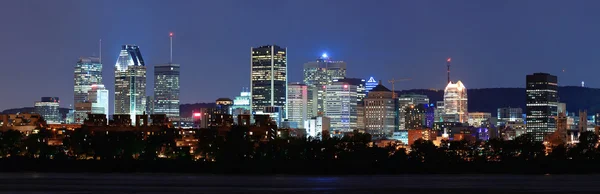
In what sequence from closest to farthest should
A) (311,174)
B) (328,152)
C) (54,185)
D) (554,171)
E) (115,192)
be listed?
(115,192) → (54,185) → (311,174) → (554,171) → (328,152)

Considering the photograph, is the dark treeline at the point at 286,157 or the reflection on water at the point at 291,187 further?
the dark treeline at the point at 286,157

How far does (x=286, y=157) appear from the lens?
363ft

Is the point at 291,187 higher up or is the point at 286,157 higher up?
the point at 286,157

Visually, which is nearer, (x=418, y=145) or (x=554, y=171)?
(x=554, y=171)

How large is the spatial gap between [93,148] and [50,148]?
26.5 feet

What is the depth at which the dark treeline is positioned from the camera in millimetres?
103438

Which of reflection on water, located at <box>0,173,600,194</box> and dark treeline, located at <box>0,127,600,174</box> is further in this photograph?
dark treeline, located at <box>0,127,600,174</box>

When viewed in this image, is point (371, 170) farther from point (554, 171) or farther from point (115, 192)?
point (115, 192)

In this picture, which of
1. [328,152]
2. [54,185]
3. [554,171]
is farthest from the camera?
[328,152]

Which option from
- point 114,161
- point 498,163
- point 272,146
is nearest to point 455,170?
point 498,163

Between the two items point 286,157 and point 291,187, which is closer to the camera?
point 291,187

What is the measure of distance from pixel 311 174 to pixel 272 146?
22.9 m

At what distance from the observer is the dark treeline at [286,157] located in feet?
339

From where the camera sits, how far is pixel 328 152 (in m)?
112
